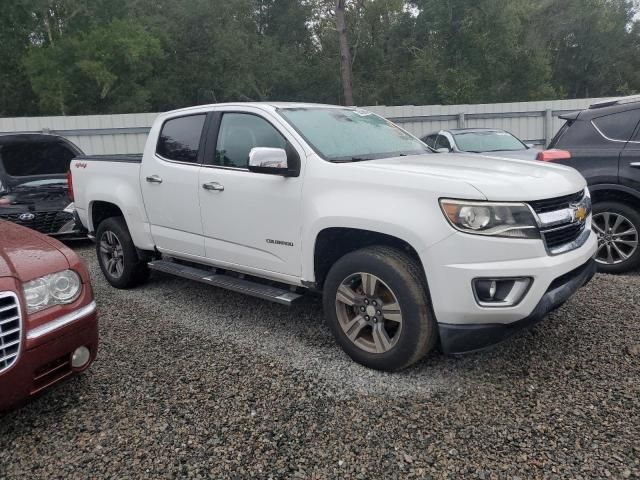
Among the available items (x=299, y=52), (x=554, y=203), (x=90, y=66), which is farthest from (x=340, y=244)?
(x=299, y=52)

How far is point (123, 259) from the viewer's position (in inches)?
208

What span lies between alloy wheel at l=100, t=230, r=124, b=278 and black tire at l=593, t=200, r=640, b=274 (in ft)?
15.9

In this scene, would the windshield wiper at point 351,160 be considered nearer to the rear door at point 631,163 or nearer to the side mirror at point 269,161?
the side mirror at point 269,161

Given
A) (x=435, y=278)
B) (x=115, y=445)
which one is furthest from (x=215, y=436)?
(x=435, y=278)

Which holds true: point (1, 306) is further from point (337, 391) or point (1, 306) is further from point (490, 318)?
point (490, 318)

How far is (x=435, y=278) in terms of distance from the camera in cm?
Result: 293

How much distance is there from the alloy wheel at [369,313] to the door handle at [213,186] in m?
1.33

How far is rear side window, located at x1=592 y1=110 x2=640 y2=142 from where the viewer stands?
16.5 ft

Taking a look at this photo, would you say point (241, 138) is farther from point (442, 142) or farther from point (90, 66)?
point (90, 66)

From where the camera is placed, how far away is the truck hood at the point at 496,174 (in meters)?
2.89

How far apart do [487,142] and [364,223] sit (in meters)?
7.01

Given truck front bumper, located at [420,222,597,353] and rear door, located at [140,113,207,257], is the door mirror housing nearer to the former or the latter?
rear door, located at [140,113,207,257]

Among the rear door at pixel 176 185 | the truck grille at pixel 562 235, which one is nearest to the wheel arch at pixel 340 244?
the truck grille at pixel 562 235

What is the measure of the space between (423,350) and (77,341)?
2025mm
